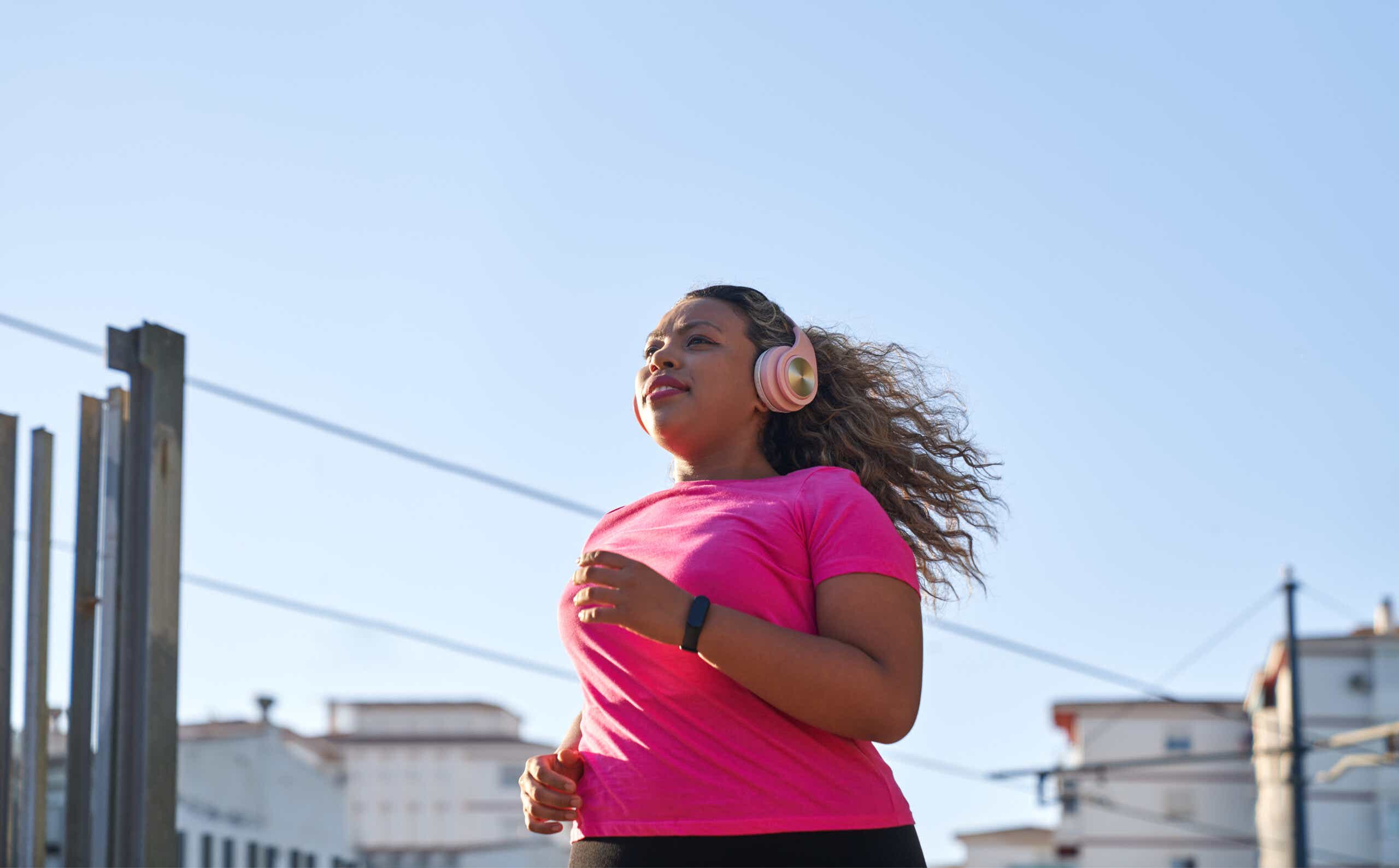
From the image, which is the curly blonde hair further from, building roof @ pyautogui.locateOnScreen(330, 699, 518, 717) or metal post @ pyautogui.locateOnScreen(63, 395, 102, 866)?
building roof @ pyautogui.locateOnScreen(330, 699, 518, 717)

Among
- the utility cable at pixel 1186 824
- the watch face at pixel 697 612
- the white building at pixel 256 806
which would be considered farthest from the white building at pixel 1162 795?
the watch face at pixel 697 612

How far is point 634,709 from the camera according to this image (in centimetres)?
294

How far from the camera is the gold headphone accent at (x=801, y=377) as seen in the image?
336 centimetres

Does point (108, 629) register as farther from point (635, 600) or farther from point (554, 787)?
point (635, 600)

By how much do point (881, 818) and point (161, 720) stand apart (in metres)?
2.11

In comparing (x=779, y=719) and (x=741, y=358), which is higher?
(x=741, y=358)

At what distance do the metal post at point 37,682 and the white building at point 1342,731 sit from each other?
4373 cm

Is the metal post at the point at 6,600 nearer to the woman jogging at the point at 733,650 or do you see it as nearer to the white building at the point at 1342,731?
the woman jogging at the point at 733,650

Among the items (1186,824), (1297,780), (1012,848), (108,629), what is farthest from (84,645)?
(1012,848)

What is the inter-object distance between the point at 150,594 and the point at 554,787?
1.71 meters

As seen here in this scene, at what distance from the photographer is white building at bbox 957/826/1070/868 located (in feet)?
183

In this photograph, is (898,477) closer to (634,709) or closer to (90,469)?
(634,709)

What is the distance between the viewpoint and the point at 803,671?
2719 mm

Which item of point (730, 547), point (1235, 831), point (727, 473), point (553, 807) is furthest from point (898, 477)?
point (1235, 831)
